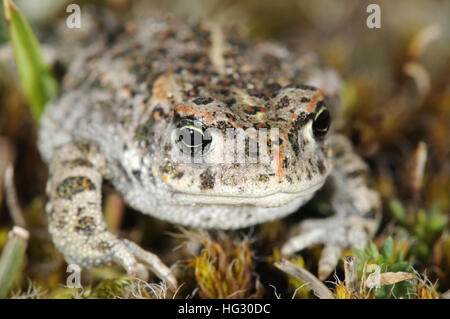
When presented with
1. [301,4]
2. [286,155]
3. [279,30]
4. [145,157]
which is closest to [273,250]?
[286,155]

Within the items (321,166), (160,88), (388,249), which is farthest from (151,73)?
(388,249)

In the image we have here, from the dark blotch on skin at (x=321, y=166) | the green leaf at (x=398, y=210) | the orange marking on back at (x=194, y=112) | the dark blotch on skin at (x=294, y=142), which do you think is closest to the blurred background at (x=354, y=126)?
the green leaf at (x=398, y=210)

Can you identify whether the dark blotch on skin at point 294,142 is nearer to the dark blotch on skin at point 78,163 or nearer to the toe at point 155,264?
the toe at point 155,264

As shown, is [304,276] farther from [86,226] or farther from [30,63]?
[30,63]

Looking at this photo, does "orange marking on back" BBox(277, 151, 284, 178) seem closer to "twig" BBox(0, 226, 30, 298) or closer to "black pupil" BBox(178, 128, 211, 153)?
"black pupil" BBox(178, 128, 211, 153)

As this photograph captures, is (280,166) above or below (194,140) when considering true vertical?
below

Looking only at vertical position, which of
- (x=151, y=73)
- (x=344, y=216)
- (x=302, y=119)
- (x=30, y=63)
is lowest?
(x=344, y=216)

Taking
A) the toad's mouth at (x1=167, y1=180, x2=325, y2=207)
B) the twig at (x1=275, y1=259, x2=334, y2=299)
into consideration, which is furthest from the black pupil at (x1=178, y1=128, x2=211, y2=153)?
the twig at (x1=275, y1=259, x2=334, y2=299)
